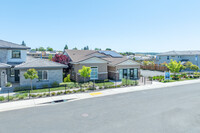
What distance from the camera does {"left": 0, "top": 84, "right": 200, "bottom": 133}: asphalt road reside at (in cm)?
848

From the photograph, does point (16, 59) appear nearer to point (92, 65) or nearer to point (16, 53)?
point (16, 53)

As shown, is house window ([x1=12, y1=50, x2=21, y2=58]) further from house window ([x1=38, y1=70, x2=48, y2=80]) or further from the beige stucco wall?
the beige stucco wall

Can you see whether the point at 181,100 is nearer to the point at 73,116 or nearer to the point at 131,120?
the point at 131,120

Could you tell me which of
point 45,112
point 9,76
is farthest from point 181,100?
point 9,76

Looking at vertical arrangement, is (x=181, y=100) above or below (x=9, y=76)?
below

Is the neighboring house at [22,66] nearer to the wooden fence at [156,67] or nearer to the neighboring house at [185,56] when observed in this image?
the wooden fence at [156,67]

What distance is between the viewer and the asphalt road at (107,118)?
848 cm

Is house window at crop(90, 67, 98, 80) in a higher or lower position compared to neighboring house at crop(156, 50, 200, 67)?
lower

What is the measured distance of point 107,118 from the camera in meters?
9.99

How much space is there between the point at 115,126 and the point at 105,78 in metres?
17.7

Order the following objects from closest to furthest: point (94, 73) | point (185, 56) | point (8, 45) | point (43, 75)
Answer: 1. point (43, 75)
2. point (8, 45)
3. point (94, 73)
4. point (185, 56)

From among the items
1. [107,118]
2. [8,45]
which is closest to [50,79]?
[8,45]

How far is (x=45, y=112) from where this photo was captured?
11.2 meters

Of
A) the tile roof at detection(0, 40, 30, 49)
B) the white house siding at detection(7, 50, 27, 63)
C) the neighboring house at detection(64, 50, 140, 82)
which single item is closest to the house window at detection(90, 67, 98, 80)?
the neighboring house at detection(64, 50, 140, 82)
